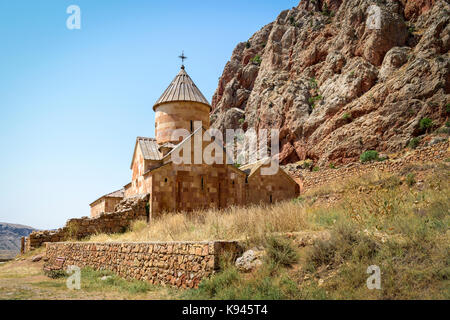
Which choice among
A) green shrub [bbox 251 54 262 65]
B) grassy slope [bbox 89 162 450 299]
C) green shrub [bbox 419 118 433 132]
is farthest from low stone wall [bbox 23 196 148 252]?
green shrub [bbox 251 54 262 65]

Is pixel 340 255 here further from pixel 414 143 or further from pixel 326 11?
pixel 326 11

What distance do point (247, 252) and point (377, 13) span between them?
107ft

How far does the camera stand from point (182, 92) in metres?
17.5

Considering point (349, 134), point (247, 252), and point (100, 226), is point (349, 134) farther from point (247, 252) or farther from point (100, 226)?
point (247, 252)

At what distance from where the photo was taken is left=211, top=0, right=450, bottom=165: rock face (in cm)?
2559

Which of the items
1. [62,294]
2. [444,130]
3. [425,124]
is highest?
[425,124]

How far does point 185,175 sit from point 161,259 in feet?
24.1

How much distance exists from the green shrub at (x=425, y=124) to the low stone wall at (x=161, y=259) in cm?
2281

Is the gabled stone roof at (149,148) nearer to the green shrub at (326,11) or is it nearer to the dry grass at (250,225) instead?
the dry grass at (250,225)

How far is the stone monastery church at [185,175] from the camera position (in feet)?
46.9

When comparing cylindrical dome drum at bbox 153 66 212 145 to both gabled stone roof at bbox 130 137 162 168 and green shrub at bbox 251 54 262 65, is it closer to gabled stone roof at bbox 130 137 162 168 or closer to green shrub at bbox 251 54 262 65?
gabled stone roof at bbox 130 137 162 168

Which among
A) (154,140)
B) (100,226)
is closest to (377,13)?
(154,140)

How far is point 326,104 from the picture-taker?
33062mm

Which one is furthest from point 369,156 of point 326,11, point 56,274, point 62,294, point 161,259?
point 326,11
